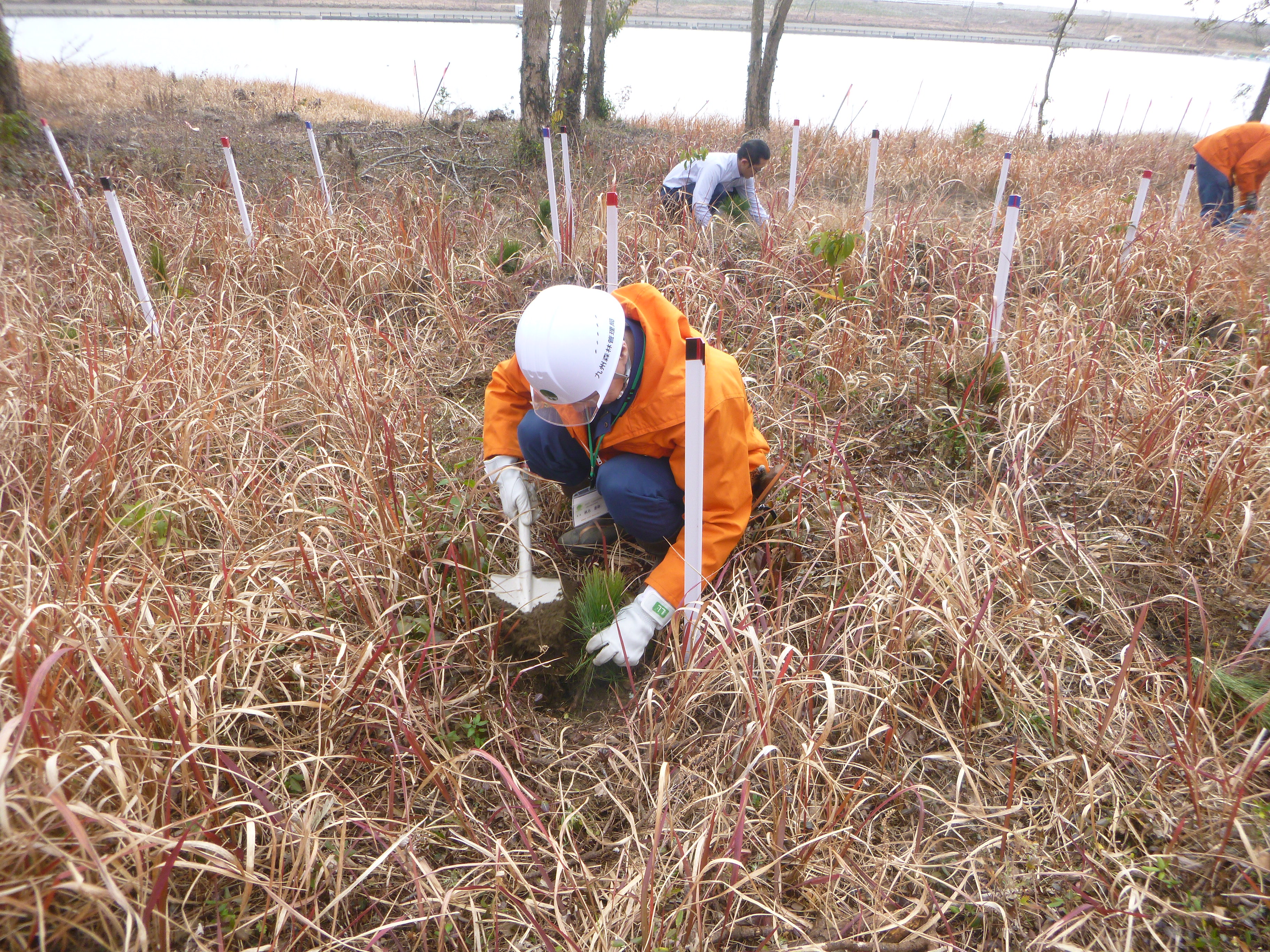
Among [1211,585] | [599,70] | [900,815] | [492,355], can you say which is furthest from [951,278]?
[599,70]

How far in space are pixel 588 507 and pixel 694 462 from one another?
2.52ft

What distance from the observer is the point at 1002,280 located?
3068 mm

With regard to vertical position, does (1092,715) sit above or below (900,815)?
above

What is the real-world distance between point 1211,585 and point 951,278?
2146 mm

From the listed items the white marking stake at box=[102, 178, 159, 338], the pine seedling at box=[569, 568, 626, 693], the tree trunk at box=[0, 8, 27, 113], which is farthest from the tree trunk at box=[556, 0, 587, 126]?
the pine seedling at box=[569, 568, 626, 693]

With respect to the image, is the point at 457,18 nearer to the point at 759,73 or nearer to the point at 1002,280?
the point at 759,73

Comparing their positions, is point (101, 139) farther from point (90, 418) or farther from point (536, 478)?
point (536, 478)

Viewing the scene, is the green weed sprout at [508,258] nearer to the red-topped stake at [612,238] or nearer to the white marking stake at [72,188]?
the red-topped stake at [612,238]

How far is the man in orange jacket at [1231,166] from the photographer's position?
5387mm

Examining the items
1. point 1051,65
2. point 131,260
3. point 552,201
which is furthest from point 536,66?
point 1051,65

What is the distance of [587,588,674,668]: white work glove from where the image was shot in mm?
1895

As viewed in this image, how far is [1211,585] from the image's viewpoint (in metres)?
2.30

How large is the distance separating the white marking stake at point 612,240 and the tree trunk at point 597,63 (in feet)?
24.4

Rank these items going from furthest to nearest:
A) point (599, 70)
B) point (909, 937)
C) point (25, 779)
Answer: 1. point (599, 70)
2. point (909, 937)
3. point (25, 779)
